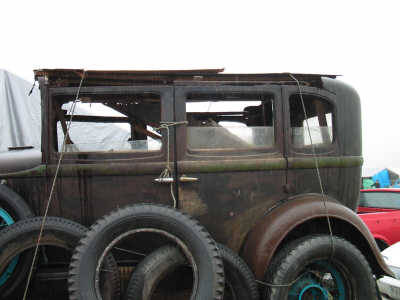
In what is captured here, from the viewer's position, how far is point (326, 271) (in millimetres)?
2473

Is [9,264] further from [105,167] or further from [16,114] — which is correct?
[16,114]

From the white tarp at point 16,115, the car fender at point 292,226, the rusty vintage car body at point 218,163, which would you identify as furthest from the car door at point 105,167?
the white tarp at point 16,115

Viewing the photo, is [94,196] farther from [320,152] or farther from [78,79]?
[320,152]

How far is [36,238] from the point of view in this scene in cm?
206

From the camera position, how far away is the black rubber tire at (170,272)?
198 centimetres

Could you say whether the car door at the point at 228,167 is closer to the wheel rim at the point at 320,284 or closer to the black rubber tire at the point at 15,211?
the wheel rim at the point at 320,284

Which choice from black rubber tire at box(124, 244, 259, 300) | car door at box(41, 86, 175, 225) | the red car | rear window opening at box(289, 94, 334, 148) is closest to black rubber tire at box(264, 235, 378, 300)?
black rubber tire at box(124, 244, 259, 300)

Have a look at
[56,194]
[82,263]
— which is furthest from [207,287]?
[56,194]

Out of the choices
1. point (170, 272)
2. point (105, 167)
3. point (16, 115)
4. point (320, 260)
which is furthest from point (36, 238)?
point (16, 115)

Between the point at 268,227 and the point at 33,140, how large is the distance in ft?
22.4

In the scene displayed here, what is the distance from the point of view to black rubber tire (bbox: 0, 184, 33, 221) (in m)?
2.20

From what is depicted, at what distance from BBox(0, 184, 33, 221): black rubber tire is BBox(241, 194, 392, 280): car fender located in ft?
5.88

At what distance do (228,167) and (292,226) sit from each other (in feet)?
2.33

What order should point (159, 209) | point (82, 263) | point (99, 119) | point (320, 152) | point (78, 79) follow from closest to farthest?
point (82, 263)
point (159, 209)
point (78, 79)
point (320, 152)
point (99, 119)
